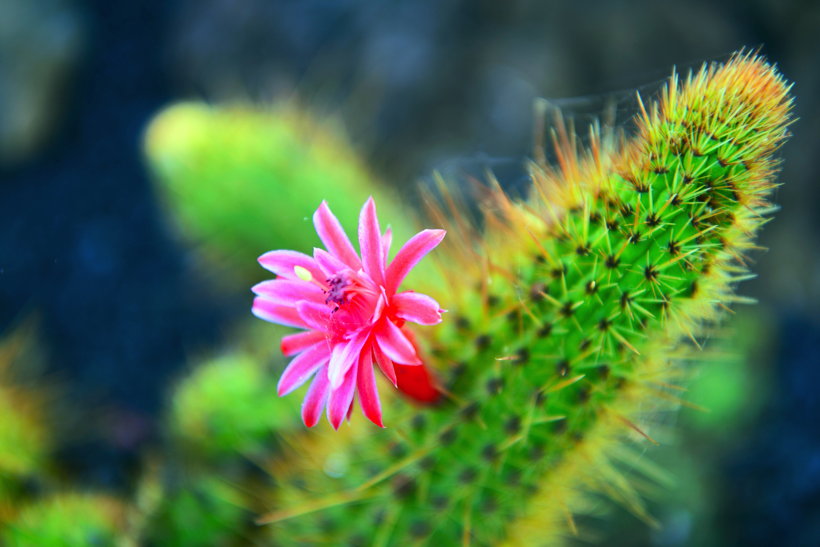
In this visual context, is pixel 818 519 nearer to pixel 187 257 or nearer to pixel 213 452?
pixel 213 452

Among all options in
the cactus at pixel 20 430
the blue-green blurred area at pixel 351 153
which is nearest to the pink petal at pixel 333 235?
the blue-green blurred area at pixel 351 153

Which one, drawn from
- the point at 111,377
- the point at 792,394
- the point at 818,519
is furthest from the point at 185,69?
the point at 818,519

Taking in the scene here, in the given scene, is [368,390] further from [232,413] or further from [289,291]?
[232,413]

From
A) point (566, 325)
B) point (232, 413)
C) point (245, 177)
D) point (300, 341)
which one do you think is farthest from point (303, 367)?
point (245, 177)

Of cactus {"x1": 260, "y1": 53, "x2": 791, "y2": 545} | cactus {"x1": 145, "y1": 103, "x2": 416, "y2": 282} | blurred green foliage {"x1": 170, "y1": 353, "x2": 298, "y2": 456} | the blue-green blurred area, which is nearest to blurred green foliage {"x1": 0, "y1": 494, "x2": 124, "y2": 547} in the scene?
blurred green foliage {"x1": 170, "y1": 353, "x2": 298, "y2": 456}

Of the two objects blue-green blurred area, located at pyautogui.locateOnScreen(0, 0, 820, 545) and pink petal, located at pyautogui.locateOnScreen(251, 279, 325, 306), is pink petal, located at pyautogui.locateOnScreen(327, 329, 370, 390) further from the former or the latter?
blue-green blurred area, located at pyautogui.locateOnScreen(0, 0, 820, 545)

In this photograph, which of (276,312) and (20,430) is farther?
(20,430)
